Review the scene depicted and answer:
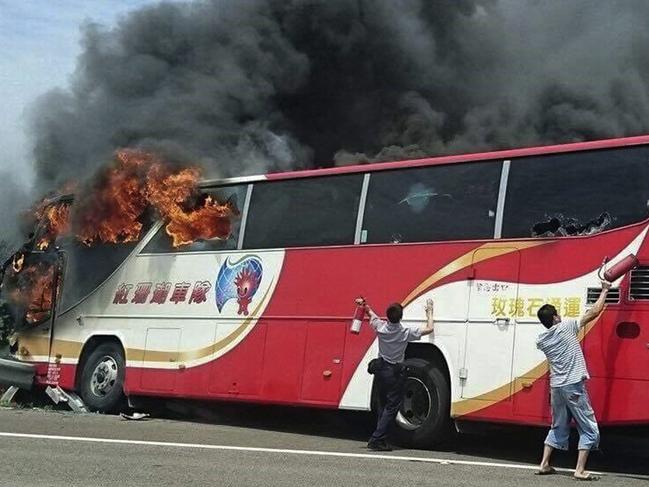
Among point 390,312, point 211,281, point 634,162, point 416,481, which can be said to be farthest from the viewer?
point 211,281

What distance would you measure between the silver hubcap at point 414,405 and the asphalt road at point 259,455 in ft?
1.47

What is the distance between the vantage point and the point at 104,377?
13.5 m

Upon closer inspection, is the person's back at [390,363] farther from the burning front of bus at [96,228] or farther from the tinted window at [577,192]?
the burning front of bus at [96,228]

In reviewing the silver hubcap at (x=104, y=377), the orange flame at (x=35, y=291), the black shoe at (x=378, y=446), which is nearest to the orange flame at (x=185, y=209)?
the silver hubcap at (x=104, y=377)

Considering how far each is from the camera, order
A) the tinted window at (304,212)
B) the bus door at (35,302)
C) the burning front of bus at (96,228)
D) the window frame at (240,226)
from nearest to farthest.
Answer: the tinted window at (304,212), the window frame at (240,226), the burning front of bus at (96,228), the bus door at (35,302)

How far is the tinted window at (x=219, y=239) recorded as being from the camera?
1239 centimetres

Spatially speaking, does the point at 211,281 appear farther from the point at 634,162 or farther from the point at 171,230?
the point at 634,162

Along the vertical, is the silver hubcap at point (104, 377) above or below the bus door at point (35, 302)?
below

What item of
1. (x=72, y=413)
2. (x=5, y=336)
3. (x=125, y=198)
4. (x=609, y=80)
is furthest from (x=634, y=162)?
(x=609, y=80)

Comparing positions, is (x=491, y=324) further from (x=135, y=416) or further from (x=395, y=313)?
(x=135, y=416)

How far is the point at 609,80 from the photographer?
21.2 metres

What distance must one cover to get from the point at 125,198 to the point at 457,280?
5.61 metres

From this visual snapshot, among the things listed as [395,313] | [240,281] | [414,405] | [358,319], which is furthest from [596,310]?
[240,281]

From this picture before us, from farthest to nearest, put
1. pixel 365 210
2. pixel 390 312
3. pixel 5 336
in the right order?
pixel 5 336, pixel 365 210, pixel 390 312
